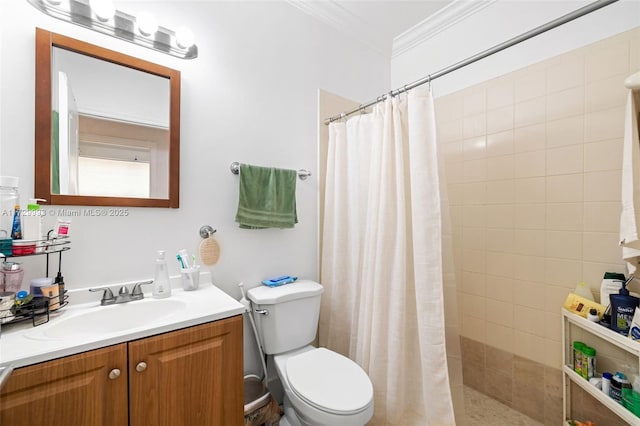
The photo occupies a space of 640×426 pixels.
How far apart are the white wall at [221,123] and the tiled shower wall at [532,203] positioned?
1.06 m

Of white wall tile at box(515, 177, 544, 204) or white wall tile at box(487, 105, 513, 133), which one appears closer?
white wall tile at box(515, 177, 544, 204)

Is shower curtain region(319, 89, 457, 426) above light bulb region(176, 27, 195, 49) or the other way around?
the other way around

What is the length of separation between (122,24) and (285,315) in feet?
5.11

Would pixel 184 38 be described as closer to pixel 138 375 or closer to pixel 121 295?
pixel 121 295

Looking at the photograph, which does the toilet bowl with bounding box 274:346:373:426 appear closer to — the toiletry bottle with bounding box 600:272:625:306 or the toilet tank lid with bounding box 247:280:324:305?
the toilet tank lid with bounding box 247:280:324:305

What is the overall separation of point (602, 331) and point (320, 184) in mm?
1633

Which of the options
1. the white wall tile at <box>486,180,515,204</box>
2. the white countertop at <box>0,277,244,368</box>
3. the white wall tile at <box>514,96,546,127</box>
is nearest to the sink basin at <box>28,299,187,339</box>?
the white countertop at <box>0,277,244,368</box>

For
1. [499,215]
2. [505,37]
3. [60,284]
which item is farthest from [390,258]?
[505,37]

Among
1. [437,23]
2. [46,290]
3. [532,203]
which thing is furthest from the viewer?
[437,23]

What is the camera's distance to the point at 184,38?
50.1 inches

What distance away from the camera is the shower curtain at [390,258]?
1235mm

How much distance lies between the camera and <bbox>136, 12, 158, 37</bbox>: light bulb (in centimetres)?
118

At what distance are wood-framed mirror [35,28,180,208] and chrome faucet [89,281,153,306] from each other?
36 centimetres

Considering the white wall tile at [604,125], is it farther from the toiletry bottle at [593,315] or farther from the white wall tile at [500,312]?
the white wall tile at [500,312]
